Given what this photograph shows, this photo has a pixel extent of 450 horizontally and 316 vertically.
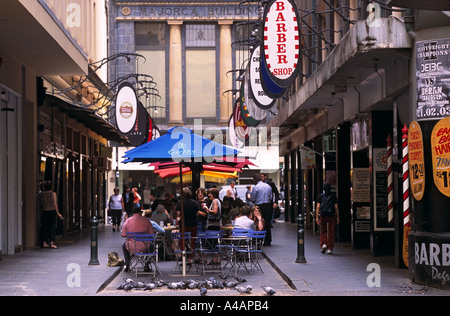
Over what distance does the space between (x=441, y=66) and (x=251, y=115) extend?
10.3 metres

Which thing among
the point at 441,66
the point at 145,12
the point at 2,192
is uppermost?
the point at 145,12

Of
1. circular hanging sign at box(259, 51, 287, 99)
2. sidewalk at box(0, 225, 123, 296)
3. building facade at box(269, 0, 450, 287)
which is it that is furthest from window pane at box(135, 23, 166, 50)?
circular hanging sign at box(259, 51, 287, 99)

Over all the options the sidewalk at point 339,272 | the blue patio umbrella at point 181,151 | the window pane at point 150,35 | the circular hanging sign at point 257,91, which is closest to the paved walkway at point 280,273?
the sidewalk at point 339,272

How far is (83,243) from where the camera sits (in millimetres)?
24203

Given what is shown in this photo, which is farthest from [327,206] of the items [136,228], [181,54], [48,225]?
[181,54]

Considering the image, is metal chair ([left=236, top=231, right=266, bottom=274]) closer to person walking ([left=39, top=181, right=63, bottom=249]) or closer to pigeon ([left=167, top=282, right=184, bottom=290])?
pigeon ([left=167, top=282, right=184, bottom=290])

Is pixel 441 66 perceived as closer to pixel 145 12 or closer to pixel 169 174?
pixel 169 174

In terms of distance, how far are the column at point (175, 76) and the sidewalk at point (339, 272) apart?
3318 cm

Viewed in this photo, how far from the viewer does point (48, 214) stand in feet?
71.8

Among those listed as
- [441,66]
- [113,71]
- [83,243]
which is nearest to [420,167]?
[441,66]

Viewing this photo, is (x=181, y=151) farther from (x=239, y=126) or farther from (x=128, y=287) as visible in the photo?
(x=239, y=126)

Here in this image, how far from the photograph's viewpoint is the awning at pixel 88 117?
24406 millimetres

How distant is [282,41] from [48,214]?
8541 mm

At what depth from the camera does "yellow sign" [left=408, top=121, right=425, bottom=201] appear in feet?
44.0
